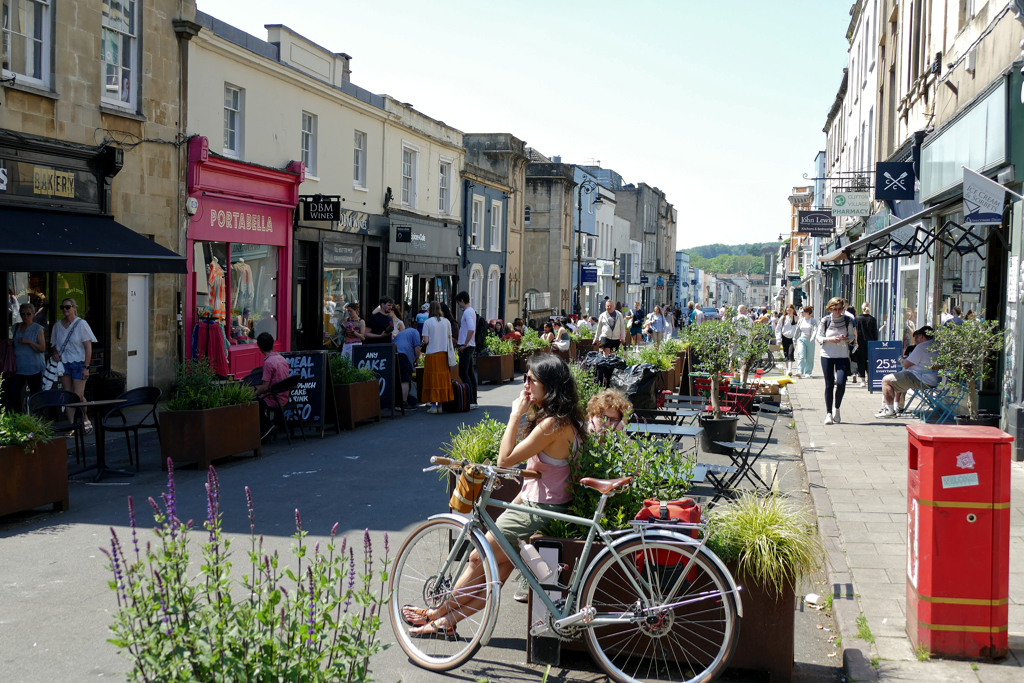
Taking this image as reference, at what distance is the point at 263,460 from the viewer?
10.9 m

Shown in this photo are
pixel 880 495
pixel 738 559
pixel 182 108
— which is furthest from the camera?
pixel 182 108

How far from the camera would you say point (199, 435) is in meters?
10.0

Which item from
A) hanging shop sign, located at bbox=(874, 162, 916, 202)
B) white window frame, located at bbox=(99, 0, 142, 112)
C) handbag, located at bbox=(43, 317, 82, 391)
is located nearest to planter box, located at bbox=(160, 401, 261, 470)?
handbag, located at bbox=(43, 317, 82, 391)

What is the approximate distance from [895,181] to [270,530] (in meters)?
15.4

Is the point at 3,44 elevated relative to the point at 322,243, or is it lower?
elevated

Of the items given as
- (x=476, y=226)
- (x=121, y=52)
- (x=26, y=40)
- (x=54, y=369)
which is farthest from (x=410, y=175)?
(x=54, y=369)

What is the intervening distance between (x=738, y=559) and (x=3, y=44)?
12.7 metres

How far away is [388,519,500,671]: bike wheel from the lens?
4.82 meters

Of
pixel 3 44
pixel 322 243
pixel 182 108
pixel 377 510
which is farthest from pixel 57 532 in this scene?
pixel 322 243

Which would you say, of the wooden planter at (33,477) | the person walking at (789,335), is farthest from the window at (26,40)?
the person walking at (789,335)

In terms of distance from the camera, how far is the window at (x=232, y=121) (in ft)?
60.1

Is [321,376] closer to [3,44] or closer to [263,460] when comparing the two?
[263,460]

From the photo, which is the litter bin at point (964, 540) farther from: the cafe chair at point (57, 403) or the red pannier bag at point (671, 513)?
the cafe chair at point (57, 403)

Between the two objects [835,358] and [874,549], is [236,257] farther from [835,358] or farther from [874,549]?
[874,549]
